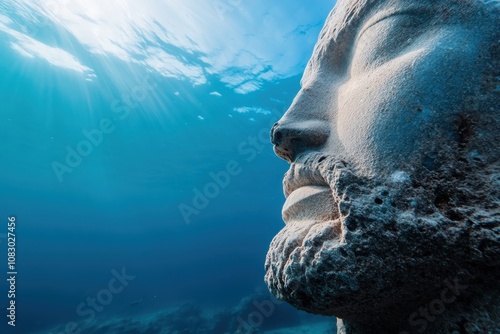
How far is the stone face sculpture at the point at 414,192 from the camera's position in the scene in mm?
761

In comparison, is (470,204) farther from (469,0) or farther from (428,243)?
(469,0)

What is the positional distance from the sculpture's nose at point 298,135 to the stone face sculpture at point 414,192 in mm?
115

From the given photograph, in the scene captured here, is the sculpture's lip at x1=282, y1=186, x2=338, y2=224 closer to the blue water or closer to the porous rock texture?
the porous rock texture

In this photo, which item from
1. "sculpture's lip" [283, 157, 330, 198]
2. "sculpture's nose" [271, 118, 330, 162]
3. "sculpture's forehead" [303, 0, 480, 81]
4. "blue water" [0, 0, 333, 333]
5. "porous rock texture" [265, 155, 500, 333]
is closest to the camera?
"porous rock texture" [265, 155, 500, 333]

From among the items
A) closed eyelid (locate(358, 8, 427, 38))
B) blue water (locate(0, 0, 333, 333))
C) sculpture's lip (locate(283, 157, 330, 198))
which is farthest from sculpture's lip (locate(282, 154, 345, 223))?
blue water (locate(0, 0, 333, 333))

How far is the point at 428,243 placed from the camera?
76cm

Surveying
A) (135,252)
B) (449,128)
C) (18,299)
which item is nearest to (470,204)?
(449,128)

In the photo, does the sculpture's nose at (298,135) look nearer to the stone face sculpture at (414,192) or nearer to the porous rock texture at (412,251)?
the stone face sculpture at (414,192)

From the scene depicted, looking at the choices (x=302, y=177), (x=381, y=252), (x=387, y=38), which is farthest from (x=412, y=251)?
(x=387, y=38)

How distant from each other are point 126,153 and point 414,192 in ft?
103

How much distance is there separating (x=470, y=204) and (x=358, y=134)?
41 centimetres

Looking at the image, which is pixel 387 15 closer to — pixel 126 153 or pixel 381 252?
pixel 381 252

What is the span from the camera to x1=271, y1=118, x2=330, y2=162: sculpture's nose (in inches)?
46.0

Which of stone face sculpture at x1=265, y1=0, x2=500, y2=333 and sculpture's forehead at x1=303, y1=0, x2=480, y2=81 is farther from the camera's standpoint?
sculpture's forehead at x1=303, y1=0, x2=480, y2=81
